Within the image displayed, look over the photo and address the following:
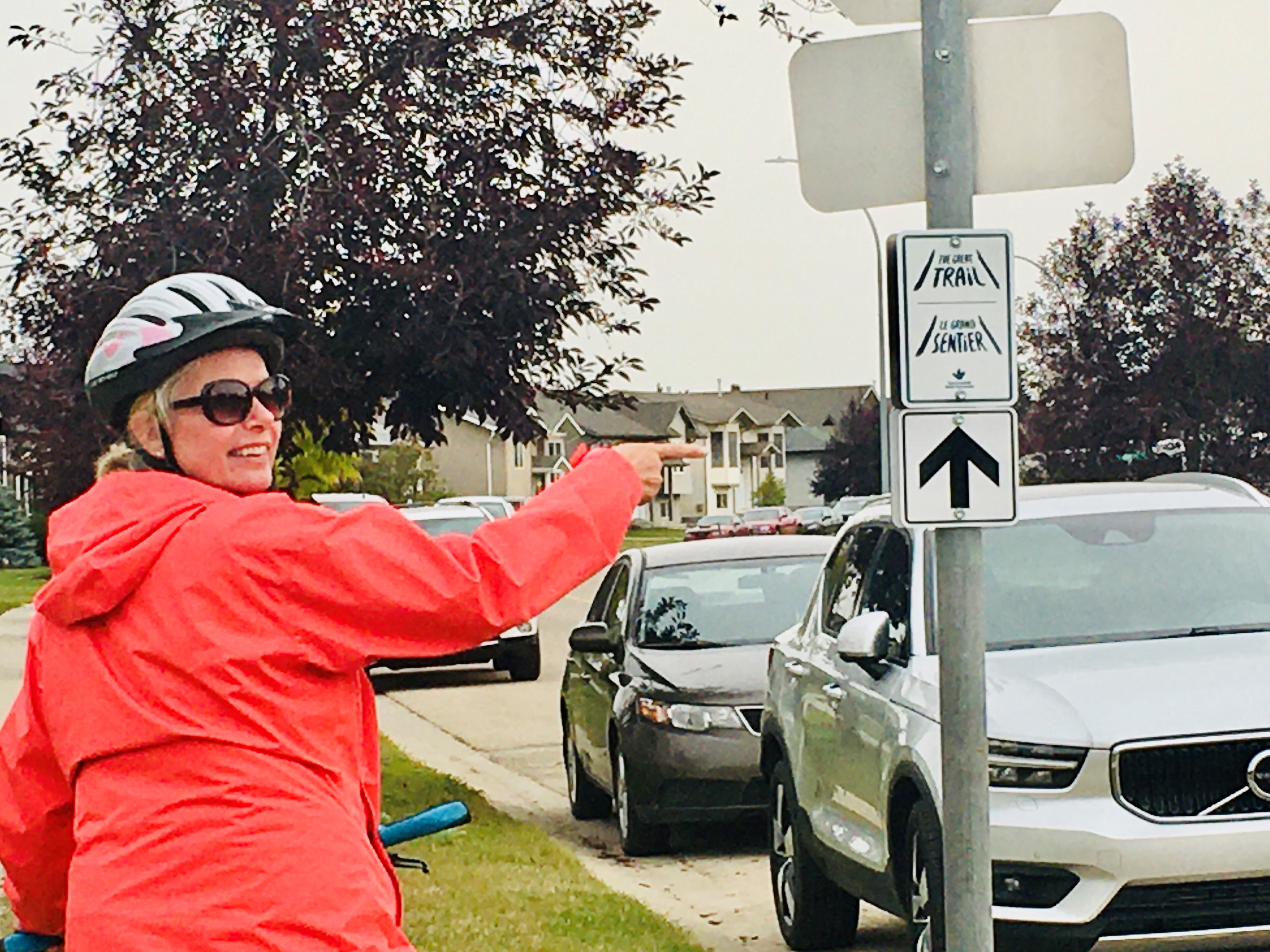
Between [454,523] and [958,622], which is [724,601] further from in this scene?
[454,523]

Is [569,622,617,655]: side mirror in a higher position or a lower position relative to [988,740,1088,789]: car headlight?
lower

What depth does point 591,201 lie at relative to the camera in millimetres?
12016

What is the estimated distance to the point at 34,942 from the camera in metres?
3.29

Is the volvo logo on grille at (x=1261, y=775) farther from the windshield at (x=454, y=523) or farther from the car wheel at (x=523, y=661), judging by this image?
the windshield at (x=454, y=523)

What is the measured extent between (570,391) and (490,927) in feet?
15.0

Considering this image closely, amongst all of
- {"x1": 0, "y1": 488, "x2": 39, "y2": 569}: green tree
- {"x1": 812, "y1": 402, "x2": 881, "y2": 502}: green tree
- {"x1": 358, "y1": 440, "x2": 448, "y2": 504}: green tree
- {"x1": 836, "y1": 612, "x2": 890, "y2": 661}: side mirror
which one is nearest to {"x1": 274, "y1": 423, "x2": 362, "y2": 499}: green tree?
{"x1": 836, "y1": 612, "x2": 890, "y2": 661}: side mirror

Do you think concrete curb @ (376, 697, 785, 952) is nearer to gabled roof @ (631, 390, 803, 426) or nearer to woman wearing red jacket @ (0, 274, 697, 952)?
woman wearing red jacket @ (0, 274, 697, 952)

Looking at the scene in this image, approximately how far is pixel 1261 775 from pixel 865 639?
1.49 meters

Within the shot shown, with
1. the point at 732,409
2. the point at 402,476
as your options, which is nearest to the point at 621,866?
the point at 402,476

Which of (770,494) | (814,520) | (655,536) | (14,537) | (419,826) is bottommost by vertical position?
(770,494)

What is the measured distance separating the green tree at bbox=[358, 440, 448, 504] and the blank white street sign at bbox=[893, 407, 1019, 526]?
226 ft

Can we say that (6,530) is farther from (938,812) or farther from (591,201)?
(938,812)

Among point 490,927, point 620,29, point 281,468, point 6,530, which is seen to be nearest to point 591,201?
point 620,29

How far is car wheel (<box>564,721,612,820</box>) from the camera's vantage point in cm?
1288
